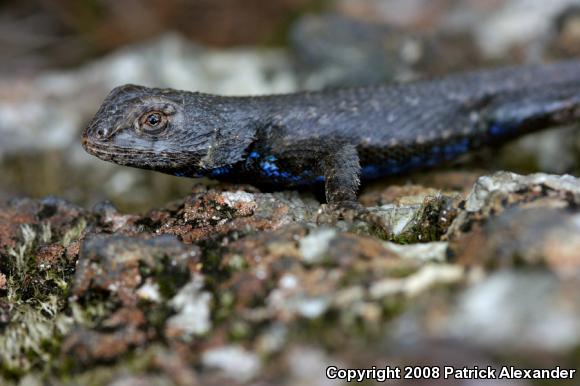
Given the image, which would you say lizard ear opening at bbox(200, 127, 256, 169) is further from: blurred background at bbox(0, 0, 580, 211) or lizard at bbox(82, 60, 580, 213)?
blurred background at bbox(0, 0, 580, 211)

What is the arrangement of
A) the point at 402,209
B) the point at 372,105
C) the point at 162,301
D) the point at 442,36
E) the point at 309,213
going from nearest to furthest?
the point at 162,301
the point at 402,209
the point at 309,213
the point at 372,105
the point at 442,36

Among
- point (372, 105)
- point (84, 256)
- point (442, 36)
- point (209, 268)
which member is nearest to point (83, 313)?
point (84, 256)

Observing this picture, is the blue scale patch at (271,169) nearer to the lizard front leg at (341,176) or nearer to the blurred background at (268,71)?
the lizard front leg at (341,176)

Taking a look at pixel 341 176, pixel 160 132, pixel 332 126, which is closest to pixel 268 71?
pixel 332 126

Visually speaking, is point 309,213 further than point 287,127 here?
No

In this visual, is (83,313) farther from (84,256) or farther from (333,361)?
(333,361)

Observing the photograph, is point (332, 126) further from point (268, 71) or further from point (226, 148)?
point (268, 71)

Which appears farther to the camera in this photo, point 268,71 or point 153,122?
point 268,71
